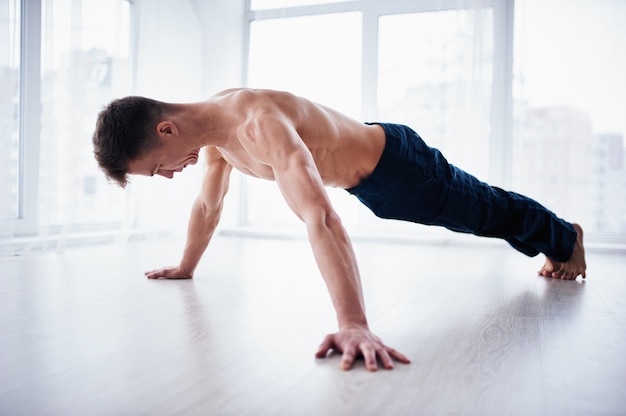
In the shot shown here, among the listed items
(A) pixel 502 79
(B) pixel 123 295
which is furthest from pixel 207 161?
(A) pixel 502 79

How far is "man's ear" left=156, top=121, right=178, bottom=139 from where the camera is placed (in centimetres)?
160

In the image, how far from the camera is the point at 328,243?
1.26 m

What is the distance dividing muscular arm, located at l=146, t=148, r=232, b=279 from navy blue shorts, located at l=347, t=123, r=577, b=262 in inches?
19.6

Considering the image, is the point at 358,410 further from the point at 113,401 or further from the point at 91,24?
the point at 91,24

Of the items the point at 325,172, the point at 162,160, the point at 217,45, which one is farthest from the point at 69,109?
the point at 325,172

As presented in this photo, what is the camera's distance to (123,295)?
1.92m

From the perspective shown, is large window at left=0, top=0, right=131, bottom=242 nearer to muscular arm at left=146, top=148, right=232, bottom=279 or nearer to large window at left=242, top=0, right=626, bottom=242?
muscular arm at left=146, top=148, right=232, bottom=279

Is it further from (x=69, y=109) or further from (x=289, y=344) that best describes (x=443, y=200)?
(x=69, y=109)

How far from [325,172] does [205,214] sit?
58cm

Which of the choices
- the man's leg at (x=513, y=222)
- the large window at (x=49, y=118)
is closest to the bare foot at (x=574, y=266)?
the man's leg at (x=513, y=222)

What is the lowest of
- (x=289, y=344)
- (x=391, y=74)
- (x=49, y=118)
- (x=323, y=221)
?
(x=289, y=344)

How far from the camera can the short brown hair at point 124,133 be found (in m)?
1.55

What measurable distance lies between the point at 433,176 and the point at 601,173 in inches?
96.3

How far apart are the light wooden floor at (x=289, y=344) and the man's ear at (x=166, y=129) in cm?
54
